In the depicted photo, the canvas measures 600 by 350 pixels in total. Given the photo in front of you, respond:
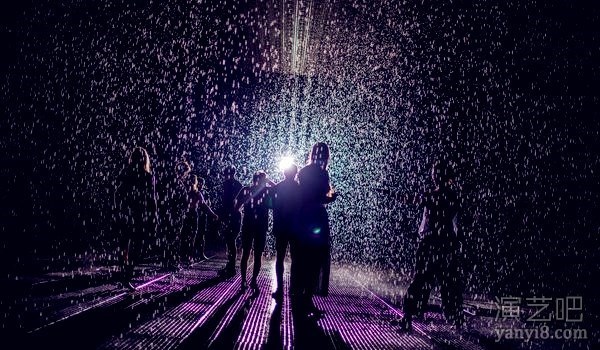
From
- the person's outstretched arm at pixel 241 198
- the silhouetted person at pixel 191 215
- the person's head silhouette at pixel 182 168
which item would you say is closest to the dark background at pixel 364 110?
the silhouetted person at pixel 191 215

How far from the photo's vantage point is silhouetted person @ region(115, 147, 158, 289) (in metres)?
4.95

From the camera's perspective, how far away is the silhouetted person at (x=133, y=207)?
4.95 m

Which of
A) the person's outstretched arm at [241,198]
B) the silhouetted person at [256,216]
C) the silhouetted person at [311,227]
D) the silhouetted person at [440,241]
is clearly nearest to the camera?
the silhouetted person at [311,227]

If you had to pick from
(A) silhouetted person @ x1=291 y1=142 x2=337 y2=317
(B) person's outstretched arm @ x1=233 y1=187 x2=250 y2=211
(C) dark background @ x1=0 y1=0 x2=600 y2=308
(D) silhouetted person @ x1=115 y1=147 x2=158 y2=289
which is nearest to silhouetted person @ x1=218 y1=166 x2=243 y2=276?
(B) person's outstretched arm @ x1=233 y1=187 x2=250 y2=211

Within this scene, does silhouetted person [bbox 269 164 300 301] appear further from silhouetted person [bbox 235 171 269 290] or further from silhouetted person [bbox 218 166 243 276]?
silhouetted person [bbox 218 166 243 276]

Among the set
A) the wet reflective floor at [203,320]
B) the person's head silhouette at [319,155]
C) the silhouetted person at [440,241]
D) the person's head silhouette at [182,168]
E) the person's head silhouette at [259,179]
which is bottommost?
the wet reflective floor at [203,320]

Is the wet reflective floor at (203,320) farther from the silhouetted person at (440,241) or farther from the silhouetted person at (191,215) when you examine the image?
the silhouetted person at (191,215)

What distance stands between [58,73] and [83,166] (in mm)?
2554

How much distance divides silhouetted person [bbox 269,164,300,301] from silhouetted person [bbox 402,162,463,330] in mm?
1241

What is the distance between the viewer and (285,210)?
14.8 feet

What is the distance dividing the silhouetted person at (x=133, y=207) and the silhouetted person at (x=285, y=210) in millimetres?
1588

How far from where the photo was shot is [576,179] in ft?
19.9

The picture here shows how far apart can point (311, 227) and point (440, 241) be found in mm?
1329

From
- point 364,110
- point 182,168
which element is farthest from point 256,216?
point 182,168
